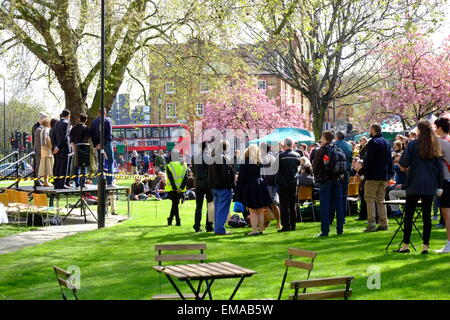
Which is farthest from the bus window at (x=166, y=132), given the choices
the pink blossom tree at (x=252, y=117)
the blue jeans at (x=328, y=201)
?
the blue jeans at (x=328, y=201)

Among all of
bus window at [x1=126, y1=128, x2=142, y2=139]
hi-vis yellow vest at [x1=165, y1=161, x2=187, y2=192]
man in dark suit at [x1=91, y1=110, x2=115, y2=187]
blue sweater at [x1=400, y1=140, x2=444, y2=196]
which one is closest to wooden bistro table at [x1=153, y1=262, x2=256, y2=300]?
blue sweater at [x1=400, y1=140, x2=444, y2=196]

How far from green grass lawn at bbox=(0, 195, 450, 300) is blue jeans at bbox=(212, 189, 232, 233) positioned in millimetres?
327

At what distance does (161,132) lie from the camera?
6688cm

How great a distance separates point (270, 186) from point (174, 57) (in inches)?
595

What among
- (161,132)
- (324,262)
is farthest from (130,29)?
(161,132)

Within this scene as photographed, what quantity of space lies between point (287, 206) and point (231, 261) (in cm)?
453

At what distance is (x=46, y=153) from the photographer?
2088 centimetres

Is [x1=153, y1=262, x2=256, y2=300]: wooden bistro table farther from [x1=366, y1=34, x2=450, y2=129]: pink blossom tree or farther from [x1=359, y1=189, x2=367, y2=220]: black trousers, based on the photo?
[x1=366, y1=34, x2=450, y2=129]: pink blossom tree

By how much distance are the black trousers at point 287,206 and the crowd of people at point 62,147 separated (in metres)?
6.16

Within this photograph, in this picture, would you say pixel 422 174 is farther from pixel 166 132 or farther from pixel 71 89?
pixel 166 132

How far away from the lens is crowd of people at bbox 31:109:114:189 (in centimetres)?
2012
